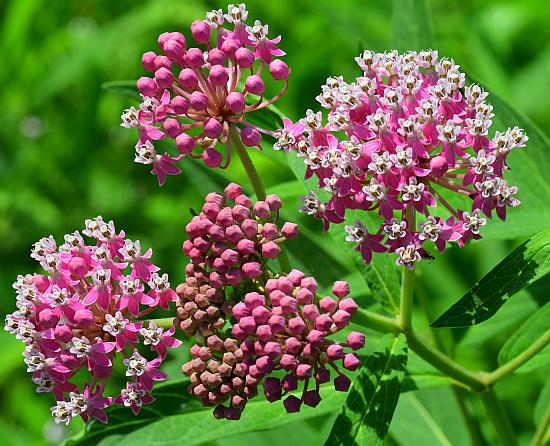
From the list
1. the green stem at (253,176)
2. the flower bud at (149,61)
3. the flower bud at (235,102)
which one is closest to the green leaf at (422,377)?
the green stem at (253,176)

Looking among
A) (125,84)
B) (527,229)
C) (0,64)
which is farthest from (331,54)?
(527,229)

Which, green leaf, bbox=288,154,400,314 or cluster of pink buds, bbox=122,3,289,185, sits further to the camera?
green leaf, bbox=288,154,400,314

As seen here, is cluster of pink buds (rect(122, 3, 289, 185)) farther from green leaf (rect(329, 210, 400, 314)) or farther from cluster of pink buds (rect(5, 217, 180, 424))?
green leaf (rect(329, 210, 400, 314))

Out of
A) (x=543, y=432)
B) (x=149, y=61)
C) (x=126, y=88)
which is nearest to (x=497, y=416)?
(x=543, y=432)

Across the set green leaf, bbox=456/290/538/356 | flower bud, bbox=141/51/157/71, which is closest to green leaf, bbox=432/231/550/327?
flower bud, bbox=141/51/157/71

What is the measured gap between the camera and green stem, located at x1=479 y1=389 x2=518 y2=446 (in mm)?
2846

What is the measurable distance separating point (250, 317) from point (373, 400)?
0.42 meters

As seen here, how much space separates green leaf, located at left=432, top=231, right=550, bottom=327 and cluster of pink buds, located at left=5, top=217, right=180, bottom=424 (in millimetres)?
749

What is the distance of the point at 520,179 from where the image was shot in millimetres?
3193

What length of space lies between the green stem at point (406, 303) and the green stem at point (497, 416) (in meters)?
0.48

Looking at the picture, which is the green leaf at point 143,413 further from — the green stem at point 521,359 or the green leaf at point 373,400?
the green stem at point 521,359

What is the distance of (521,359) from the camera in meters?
2.69

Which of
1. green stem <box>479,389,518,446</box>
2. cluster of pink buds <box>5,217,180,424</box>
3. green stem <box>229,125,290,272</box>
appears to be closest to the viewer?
cluster of pink buds <box>5,217,180,424</box>

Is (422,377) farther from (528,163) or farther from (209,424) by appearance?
(528,163)
